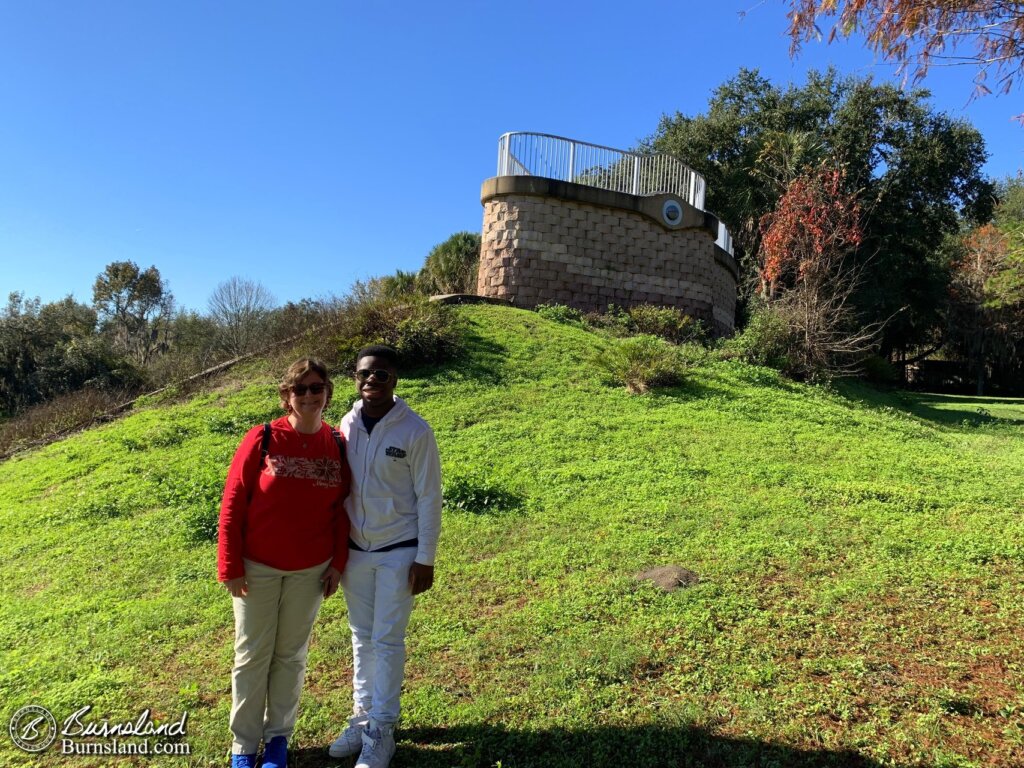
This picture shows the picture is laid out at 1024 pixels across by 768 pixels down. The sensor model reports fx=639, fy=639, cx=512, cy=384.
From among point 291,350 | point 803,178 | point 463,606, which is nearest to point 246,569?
point 463,606

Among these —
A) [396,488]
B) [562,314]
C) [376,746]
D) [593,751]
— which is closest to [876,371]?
[562,314]

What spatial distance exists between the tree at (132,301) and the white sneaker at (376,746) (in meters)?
34.0

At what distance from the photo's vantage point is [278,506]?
→ 2605 millimetres

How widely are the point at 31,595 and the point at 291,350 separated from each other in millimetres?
7246

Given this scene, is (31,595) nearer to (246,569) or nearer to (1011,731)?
(246,569)

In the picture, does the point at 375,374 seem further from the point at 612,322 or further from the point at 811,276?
the point at 811,276

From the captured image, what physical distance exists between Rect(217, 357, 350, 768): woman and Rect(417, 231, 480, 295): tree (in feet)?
46.6

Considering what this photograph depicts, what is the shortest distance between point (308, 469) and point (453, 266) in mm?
16853

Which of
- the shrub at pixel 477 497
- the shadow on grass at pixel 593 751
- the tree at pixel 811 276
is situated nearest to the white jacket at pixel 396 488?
the shadow on grass at pixel 593 751

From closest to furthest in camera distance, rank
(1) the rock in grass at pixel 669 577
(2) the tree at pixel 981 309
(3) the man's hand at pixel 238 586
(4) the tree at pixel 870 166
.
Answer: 1. (3) the man's hand at pixel 238 586
2. (1) the rock in grass at pixel 669 577
3. (4) the tree at pixel 870 166
4. (2) the tree at pixel 981 309

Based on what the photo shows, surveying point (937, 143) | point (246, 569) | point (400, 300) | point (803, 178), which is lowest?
point (246, 569)

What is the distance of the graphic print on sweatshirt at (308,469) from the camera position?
2.63m

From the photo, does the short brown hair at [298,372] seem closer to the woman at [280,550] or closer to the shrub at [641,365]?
the woman at [280,550]

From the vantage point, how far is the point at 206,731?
2.99 meters
